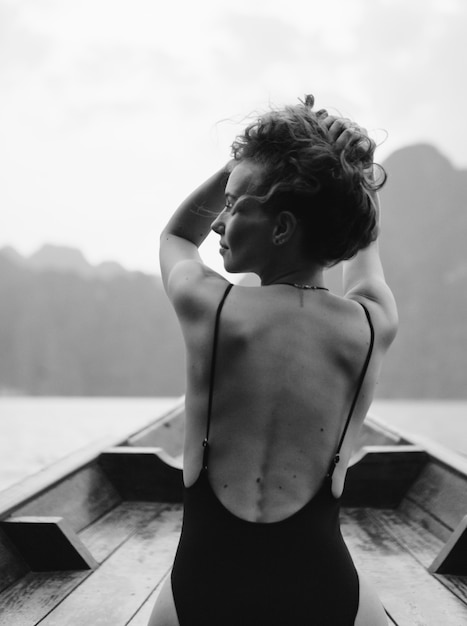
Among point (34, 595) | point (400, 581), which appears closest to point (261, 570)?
point (34, 595)

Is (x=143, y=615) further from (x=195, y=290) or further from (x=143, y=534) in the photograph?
(x=195, y=290)

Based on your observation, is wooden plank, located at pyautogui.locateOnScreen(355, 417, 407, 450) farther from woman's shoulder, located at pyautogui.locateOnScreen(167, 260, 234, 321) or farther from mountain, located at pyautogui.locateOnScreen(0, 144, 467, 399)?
mountain, located at pyautogui.locateOnScreen(0, 144, 467, 399)

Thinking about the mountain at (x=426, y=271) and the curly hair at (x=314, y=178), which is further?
the mountain at (x=426, y=271)

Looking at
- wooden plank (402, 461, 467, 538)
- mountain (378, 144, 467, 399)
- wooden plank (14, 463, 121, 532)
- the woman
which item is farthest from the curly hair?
mountain (378, 144, 467, 399)

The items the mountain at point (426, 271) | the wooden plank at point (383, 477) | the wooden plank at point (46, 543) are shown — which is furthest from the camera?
the mountain at point (426, 271)

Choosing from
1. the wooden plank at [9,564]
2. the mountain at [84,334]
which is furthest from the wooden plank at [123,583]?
the mountain at [84,334]

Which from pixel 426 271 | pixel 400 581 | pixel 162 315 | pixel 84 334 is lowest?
pixel 84 334

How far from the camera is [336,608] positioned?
32.2 inches

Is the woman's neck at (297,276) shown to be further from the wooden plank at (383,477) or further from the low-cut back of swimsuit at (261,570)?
the wooden plank at (383,477)

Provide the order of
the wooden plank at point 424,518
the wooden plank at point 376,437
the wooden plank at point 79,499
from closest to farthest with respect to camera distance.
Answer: the wooden plank at point 79,499 < the wooden plank at point 424,518 < the wooden plank at point 376,437

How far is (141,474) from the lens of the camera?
115 inches

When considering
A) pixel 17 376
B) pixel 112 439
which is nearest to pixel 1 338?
pixel 17 376

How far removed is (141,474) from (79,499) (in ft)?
1.38

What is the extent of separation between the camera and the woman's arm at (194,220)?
1008 millimetres
